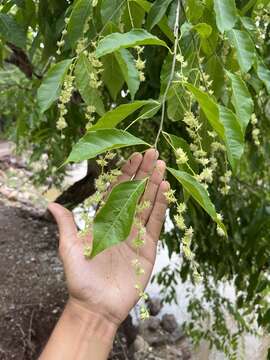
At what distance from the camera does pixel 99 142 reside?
0.50 metres

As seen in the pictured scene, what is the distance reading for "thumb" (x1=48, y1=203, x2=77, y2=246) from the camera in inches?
33.9

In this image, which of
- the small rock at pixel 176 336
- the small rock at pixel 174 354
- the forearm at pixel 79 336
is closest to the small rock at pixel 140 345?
the small rock at pixel 174 354

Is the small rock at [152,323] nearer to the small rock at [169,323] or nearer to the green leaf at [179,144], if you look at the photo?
the small rock at [169,323]

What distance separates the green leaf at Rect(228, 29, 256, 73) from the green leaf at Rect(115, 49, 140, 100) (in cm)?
12

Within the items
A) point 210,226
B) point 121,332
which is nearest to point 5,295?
point 121,332

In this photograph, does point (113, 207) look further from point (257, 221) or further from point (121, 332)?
point (121, 332)

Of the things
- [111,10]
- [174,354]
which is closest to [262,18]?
[111,10]

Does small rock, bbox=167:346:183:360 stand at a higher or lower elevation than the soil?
lower

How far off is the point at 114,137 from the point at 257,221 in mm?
919

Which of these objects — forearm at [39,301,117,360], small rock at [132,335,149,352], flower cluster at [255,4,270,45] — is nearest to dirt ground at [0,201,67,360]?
small rock at [132,335,149,352]

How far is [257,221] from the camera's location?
52.9 inches

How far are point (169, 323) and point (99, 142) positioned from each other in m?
2.74

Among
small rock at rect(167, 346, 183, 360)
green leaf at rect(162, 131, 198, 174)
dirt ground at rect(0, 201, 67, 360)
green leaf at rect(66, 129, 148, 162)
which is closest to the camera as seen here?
green leaf at rect(66, 129, 148, 162)

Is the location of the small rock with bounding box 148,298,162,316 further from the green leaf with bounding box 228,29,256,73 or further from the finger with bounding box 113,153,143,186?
the green leaf with bounding box 228,29,256,73
